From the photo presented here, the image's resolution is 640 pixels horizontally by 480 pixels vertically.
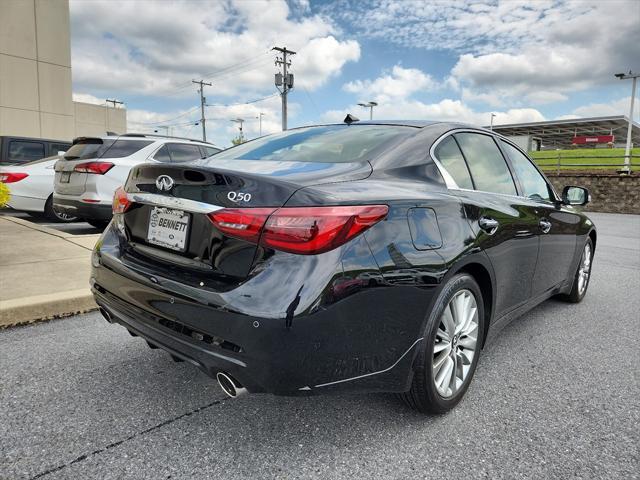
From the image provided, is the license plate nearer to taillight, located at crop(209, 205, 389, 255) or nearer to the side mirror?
taillight, located at crop(209, 205, 389, 255)

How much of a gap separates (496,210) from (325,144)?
1.04 metres

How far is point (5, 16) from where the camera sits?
59.1 feet

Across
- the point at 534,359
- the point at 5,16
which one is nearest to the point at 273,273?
the point at 534,359

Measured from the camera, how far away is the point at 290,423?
2271mm

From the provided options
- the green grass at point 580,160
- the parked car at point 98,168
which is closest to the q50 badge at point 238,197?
the parked car at point 98,168

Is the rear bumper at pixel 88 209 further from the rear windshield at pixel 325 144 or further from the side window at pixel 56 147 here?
the side window at pixel 56 147

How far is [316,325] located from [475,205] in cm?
122

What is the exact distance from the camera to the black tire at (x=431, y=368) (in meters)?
2.15

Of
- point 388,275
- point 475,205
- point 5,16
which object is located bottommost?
point 388,275

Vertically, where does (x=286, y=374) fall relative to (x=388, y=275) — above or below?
below

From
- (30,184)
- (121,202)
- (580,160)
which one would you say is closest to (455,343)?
(121,202)

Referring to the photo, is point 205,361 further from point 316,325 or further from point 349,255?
point 349,255

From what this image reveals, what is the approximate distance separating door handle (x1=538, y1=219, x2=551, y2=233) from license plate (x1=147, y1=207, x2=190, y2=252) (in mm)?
2404

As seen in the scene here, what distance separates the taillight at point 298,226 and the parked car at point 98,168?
4.68 metres
